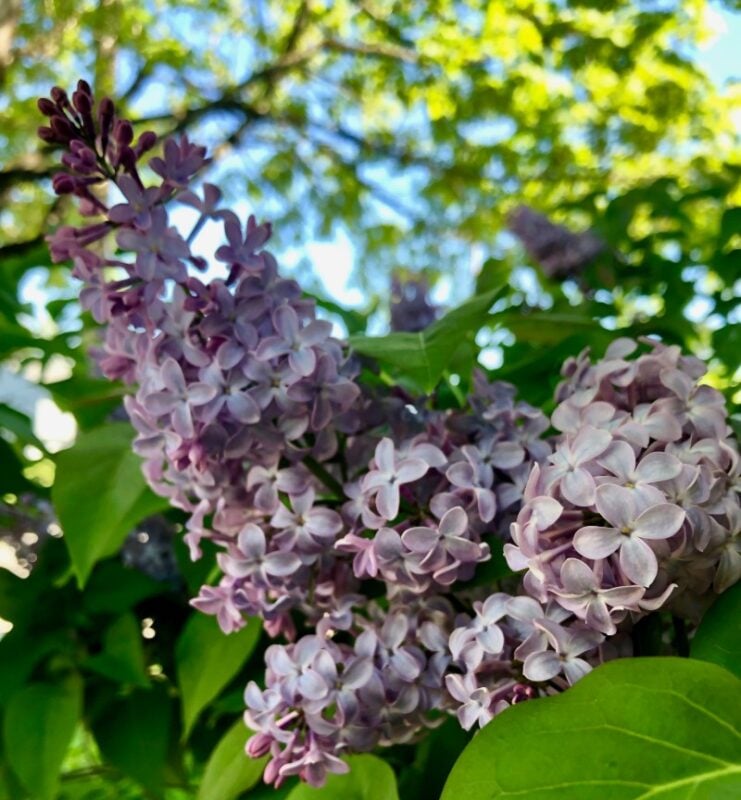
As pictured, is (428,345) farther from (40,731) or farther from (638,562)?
(40,731)

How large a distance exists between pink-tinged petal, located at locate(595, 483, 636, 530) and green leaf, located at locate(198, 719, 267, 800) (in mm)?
229

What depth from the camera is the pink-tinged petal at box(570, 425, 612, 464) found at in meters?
0.30

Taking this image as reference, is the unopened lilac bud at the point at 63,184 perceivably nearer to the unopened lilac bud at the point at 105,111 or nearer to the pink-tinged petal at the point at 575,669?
the unopened lilac bud at the point at 105,111

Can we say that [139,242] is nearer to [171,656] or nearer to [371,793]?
[371,793]

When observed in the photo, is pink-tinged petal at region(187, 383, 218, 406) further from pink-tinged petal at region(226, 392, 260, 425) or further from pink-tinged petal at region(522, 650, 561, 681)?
pink-tinged petal at region(522, 650, 561, 681)

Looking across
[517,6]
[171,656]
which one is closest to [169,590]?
[171,656]

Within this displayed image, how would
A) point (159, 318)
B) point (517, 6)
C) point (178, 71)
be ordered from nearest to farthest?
point (159, 318)
point (517, 6)
point (178, 71)

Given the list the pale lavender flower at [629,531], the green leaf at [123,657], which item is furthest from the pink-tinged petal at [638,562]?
the green leaf at [123,657]

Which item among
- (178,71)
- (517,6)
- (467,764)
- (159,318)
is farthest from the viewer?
(178,71)

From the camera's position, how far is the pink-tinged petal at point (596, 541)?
11.0 inches

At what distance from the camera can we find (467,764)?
0.27 meters

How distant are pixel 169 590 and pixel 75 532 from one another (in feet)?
0.68

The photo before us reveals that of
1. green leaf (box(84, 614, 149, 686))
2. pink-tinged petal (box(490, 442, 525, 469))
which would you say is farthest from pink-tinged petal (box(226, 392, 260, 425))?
green leaf (box(84, 614, 149, 686))

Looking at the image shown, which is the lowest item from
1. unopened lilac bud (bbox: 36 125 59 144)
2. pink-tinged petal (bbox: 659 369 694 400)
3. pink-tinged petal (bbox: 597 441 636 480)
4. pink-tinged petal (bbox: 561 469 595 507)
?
pink-tinged petal (bbox: 561 469 595 507)
